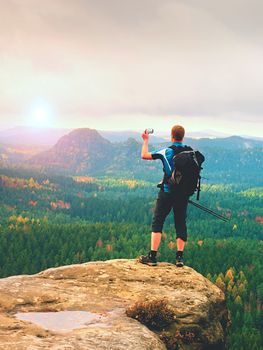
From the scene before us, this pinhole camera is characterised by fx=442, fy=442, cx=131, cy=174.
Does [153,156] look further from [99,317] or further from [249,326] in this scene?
[249,326]

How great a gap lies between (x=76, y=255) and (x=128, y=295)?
6200 inches

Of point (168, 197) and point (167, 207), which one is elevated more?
point (168, 197)

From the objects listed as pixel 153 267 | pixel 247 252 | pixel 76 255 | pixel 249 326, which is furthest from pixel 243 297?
pixel 153 267

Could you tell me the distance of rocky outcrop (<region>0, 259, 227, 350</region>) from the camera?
1442cm

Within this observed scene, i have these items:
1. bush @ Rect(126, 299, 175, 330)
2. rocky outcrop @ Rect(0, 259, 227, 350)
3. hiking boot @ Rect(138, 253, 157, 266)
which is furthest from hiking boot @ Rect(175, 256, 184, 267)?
bush @ Rect(126, 299, 175, 330)

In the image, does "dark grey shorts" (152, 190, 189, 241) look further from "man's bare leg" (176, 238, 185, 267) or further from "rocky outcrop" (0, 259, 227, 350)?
"rocky outcrop" (0, 259, 227, 350)

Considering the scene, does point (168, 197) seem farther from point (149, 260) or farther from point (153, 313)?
point (153, 313)

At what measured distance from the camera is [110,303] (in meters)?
18.2

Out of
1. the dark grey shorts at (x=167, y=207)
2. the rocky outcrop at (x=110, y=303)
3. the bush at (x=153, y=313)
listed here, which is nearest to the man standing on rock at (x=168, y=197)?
the dark grey shorts at (x=167, y=207)

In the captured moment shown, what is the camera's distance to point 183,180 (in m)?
20.7

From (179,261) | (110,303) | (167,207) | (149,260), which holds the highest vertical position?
(167,207)

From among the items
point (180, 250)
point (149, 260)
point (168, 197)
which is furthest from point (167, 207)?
point (149, 260)

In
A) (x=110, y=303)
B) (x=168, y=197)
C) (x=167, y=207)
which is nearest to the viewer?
(x=110, y=303)

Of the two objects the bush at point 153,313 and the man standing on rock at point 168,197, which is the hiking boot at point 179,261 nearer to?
the man standing on rock at point 168,197
